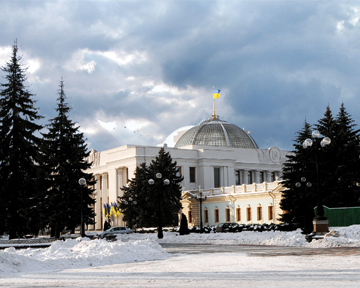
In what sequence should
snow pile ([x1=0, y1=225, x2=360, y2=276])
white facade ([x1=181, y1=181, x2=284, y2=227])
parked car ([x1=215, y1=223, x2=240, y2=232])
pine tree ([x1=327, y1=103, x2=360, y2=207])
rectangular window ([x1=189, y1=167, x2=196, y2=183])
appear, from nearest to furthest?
snow pile ([x1=0, y1=225, x2=360, y2=276]) → pine tree ([x1=327, y1=103, x2=360, y2=207]) → parked car ([x1=215, y1=223, x2=240, y2=232]) → white facade ([x1=181, y1=181, x2=284, y2=227]) → rectangular window ([x1=189, y1=167, x2=196, y2=183])

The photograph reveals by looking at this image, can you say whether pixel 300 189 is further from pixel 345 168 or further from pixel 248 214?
pixel 248 214

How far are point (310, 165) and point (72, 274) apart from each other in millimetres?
33591

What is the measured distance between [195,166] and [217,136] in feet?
35.2

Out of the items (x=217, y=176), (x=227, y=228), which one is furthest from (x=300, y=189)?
(x=217, y=176)

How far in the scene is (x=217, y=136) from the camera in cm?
9200

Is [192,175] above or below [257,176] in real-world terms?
below

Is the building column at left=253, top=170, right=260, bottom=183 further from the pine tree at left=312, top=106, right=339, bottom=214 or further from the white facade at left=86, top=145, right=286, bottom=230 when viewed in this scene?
the pine tree at left=312, top=106, right=339, bottom=214

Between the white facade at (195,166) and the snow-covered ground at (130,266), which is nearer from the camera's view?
the snow-covered ground at (130,266)

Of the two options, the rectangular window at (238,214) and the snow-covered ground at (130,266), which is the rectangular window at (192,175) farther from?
the snow-covered ground at (130,266)

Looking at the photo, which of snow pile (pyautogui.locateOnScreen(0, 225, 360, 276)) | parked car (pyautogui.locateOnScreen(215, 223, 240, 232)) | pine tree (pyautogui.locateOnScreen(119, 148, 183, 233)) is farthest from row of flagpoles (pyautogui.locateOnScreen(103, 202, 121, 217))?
snow pile (pyautogui.locateOnScreen(0, 225, 360, 276))

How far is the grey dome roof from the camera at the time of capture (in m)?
91.5

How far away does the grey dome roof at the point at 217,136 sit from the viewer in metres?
91.5

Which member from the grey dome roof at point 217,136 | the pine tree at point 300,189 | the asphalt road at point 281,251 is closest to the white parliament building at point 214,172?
the grey dome roof at point 217,136

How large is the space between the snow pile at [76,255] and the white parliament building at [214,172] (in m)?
37.4
